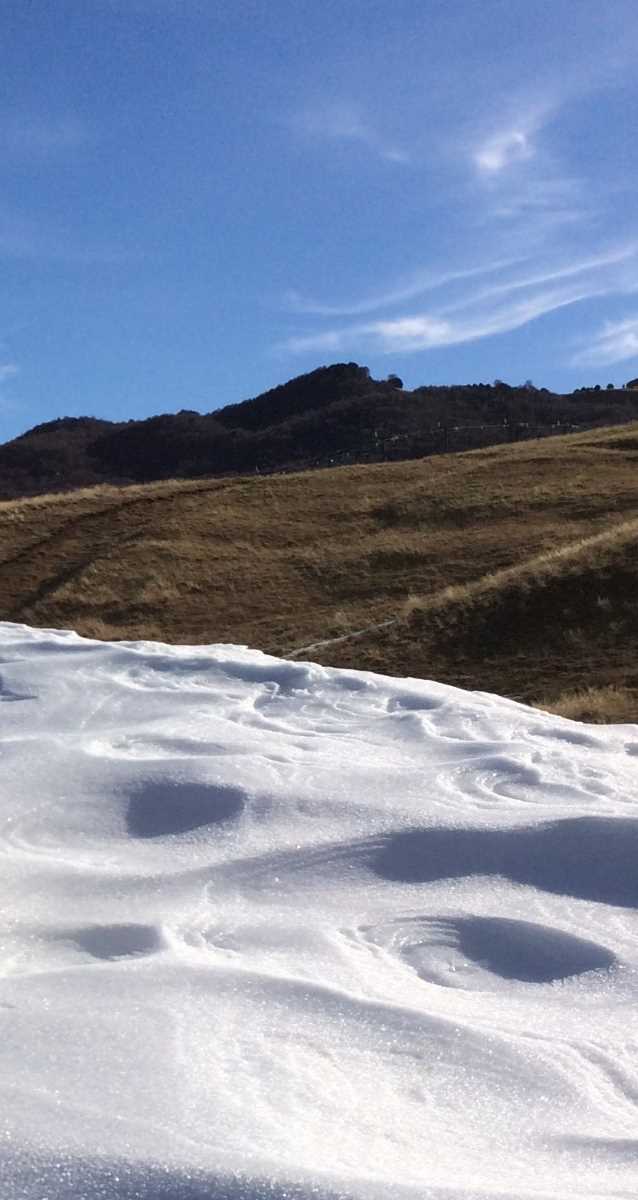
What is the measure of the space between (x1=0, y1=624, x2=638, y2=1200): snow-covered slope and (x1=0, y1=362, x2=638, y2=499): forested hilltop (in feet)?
314

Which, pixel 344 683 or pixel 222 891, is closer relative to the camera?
pixel 222 891

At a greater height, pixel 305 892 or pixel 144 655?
pixel 144 655

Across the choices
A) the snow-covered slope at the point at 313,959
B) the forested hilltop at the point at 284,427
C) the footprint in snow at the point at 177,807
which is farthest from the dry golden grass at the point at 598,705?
the forested hilltop at the point at 284,427

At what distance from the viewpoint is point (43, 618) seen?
2314 cm

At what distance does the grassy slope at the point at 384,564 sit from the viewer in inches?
643

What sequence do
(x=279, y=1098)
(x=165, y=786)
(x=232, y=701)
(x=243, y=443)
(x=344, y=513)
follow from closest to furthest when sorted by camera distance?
(x=279, y=1098)
(x=165, y=786)
(x=232, y=701)
(x=344, y=513)
(x=243, y=443)

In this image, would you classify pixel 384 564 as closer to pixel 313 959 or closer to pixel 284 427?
pixel 313 959

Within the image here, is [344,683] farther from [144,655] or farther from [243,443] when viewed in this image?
[243,443]

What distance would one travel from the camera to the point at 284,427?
4902 inches

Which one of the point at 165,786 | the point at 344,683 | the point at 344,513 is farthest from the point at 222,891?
the point at 344,513

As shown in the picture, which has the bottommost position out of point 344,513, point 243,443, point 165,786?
point 165,786

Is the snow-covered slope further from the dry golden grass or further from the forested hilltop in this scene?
the forested hilltop

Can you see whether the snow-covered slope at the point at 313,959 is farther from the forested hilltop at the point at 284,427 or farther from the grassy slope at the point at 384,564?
the forested hilltop at the point at 284,427

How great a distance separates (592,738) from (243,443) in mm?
121035
